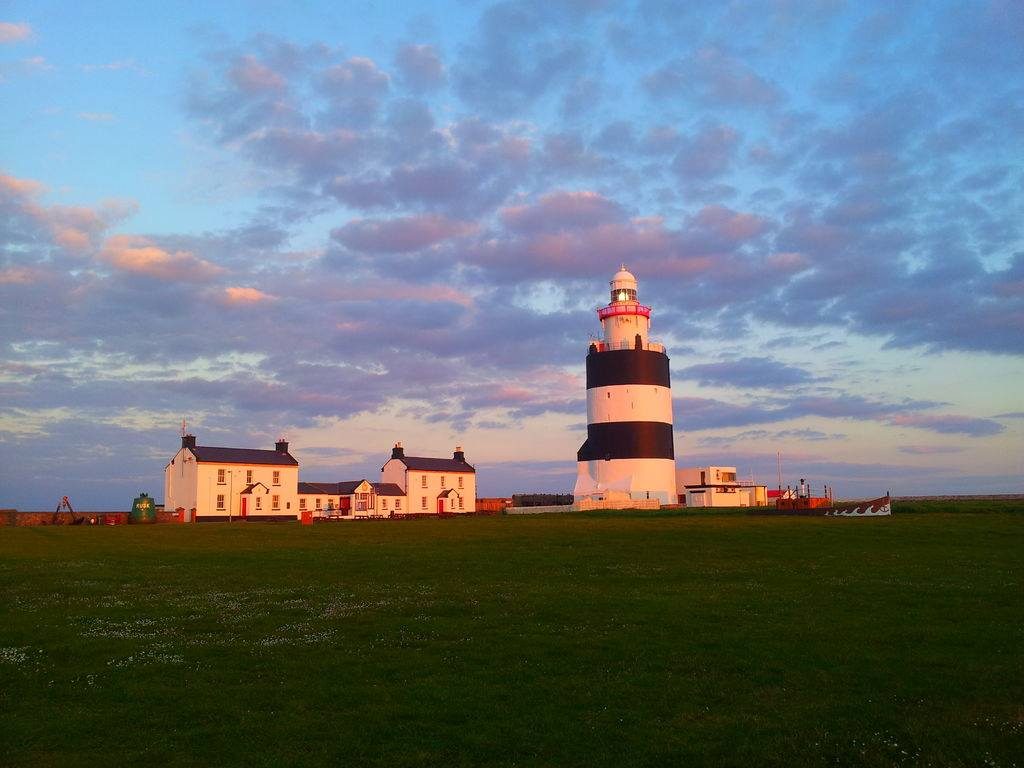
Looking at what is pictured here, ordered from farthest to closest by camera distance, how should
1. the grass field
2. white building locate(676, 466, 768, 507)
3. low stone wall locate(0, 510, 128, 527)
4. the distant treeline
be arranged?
the distant treeline < white building locate(676, 466, 768, 507) < low stone wall locate(0, 510, 128, 527) < the grass field

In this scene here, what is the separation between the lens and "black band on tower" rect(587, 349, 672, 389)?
3135 inches

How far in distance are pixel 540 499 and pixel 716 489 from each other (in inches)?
842

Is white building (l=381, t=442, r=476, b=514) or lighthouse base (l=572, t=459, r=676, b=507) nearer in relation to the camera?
A: lighthouse base (l=572, t=459, r=676, b=507)

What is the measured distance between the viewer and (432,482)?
336 feet

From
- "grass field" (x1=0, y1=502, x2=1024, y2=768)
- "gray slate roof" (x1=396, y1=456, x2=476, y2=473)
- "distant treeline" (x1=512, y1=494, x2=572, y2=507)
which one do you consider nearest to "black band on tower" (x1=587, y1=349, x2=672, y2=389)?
"distant treeline" (x1=512, y1=494, x2=572, y2=507)

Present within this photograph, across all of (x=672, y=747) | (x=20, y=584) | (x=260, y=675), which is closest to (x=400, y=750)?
(x=672, y=747)

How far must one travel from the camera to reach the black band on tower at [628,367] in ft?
261

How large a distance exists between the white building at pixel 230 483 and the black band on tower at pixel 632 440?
35.3 m

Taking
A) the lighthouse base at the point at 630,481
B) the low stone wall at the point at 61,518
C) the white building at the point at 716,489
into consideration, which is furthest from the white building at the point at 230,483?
the white building at the point at 716,489

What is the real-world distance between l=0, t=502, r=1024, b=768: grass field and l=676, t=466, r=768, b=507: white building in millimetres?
55343

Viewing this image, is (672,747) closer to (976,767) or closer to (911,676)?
(976,767)

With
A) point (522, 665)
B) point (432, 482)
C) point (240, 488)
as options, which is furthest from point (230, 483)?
point (522, 665)

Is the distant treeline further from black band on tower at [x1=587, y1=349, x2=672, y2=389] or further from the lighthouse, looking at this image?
black band on tower at [x1=587, y1=349, x2=672, y2=389]

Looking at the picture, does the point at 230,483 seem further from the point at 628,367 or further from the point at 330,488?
the point at 628,367
